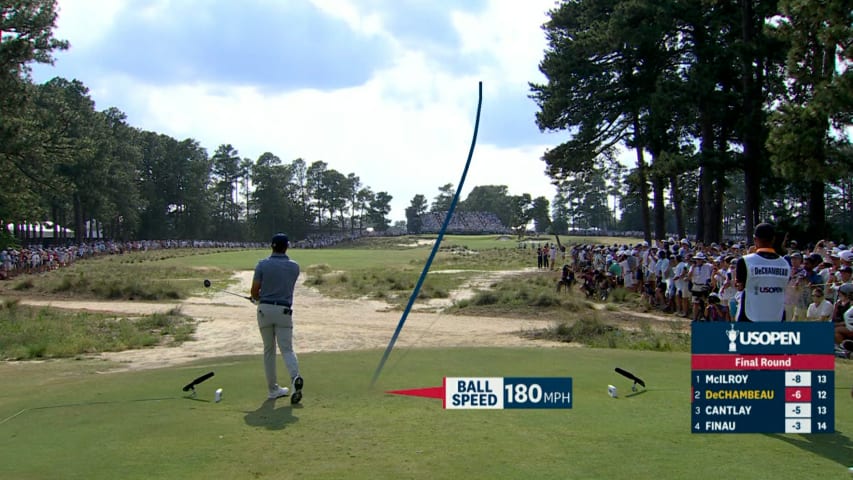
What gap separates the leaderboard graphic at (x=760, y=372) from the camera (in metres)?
5.78

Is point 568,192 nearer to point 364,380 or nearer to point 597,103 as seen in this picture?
point 597,103

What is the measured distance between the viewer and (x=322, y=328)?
1816cm

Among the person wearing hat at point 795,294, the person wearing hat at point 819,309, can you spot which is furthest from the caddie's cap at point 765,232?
the person wearing hat at point 795,294

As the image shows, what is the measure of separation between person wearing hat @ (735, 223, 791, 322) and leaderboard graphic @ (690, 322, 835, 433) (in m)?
0.36

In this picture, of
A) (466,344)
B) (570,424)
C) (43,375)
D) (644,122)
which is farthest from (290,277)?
(644,122)

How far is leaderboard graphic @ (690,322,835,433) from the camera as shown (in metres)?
5.78

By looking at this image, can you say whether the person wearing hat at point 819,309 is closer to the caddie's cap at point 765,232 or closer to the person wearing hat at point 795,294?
the person wearing hat at point 795,294

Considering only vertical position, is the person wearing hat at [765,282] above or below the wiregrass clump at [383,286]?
above

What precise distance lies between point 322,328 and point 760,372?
45.2 feet

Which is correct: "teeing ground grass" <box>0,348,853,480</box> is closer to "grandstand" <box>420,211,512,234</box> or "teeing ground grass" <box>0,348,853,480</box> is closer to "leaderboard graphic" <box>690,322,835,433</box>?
"leaderboard graphic" <box>690,322,835,433</box>

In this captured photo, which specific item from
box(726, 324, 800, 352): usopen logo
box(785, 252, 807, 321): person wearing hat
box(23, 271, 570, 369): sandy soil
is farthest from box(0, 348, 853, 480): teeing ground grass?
box(785, 252, 807, 321): person wearing hat

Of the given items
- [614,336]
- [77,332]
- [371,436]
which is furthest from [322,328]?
[371,436]

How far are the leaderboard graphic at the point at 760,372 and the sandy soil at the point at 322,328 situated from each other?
26.3 ft

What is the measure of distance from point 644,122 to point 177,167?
10161cm
